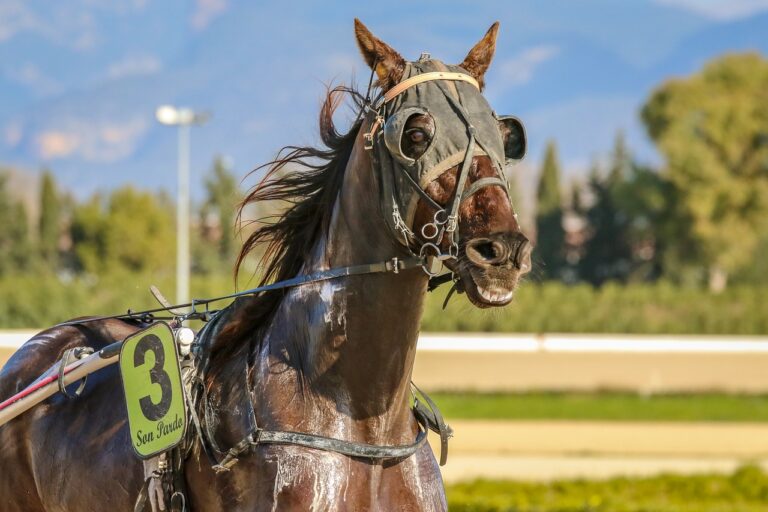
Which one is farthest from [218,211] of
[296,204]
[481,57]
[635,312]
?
[481,57]

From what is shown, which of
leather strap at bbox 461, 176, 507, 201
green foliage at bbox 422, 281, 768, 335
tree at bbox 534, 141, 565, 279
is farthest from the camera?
tree at bbox 534, 141, 565, 279

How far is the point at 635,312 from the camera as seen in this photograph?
27.0m

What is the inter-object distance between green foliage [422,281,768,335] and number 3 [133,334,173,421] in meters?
21.4

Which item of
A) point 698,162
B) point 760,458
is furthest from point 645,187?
point 760,458

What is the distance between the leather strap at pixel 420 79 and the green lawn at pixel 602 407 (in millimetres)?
9909

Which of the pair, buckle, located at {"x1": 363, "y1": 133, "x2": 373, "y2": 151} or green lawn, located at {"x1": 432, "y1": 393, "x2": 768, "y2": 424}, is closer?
buckle, located at {"x1": 363, "y1": 133, "x2": 373, "y2": 151}

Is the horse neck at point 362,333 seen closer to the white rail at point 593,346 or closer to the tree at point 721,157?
the white rail at point 593,346

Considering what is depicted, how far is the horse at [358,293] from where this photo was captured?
2.92m

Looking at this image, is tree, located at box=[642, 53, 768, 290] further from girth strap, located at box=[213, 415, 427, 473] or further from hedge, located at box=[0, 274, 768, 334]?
girth strap, located at box=[213, 415, 427, 473]

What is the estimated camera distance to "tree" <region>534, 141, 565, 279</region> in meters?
49.9

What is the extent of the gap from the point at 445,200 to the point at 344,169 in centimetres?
52

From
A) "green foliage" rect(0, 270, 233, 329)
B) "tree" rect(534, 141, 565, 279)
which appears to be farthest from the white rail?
"tree" rect(534, 141, 565, 279)

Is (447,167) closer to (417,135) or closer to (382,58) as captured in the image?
(417,135)

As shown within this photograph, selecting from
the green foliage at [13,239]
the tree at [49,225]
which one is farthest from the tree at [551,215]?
the green foliage at [13,239]
